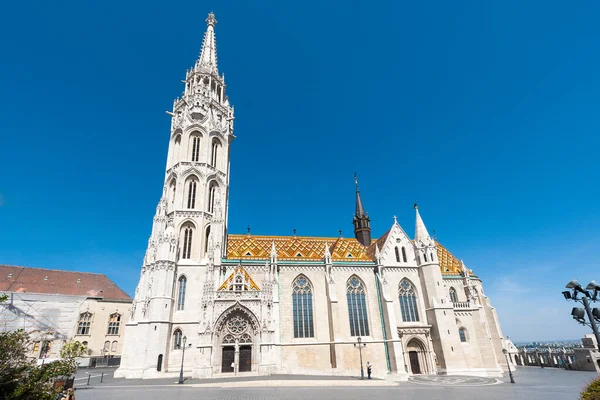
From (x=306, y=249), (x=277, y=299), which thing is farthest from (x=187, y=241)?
(x=306, y=249)

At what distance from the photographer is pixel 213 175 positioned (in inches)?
1426

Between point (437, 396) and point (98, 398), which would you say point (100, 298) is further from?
point (437, 396)

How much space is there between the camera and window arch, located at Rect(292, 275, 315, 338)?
3041 centimetres

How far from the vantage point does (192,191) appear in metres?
35.0

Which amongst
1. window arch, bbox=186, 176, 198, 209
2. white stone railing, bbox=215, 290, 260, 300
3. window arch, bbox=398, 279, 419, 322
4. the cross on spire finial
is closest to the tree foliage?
white stone railing, bbox=215, 290, 260, 300

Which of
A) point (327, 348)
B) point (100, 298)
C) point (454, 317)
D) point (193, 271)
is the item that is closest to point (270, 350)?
point (327, 348)

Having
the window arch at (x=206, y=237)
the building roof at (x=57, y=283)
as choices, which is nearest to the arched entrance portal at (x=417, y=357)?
the window arch at (x=206, y=237)

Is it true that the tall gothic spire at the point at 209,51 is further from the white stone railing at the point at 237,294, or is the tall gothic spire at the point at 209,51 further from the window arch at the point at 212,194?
the white stone railing at the point at 237,294

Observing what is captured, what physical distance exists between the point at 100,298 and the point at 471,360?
168 ft

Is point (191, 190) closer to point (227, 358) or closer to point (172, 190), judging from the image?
point (172, 190)

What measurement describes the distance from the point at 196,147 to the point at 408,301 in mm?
30978

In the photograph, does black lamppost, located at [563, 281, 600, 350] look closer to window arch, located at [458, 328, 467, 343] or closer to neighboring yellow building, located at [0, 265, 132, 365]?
window arch, located at [458, 328, 467, 343]

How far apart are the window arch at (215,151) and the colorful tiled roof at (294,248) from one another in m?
9.59

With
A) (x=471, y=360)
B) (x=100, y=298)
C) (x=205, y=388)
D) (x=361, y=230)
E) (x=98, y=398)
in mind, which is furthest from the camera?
(x=100, y=298)
